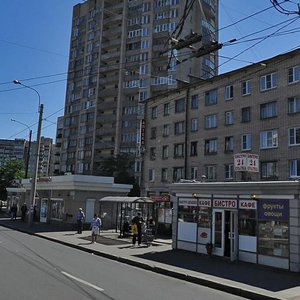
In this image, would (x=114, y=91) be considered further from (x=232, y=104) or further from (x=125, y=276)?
(x=125, y=276)

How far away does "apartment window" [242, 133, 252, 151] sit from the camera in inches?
1657

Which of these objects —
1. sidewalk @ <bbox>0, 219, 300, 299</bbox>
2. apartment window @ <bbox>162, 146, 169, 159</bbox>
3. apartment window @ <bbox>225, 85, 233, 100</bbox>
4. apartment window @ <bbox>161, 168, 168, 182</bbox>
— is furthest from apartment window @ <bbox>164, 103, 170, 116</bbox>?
A: sidewalk @ <bbox>0, 219, 300, 299</bbox>

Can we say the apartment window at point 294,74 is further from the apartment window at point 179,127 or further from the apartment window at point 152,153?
the apartment window at point 152,153

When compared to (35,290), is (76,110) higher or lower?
higher

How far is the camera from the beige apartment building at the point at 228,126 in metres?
38.6

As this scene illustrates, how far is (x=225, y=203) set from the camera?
18.3m

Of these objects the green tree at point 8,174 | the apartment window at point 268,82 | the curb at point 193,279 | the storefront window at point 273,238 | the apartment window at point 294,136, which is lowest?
the curb at point 193,279

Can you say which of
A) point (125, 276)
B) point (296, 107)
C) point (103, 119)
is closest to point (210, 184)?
point (125, 276)

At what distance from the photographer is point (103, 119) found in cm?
8806

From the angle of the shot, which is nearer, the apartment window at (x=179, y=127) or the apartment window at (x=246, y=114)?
the apartment window at (x=246, y=114)

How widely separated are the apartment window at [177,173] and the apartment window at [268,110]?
13345mm

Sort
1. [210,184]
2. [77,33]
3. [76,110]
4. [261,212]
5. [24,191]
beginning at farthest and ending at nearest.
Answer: [77,33] < [76,110] < [24,191] < [210,184] < [261,212]

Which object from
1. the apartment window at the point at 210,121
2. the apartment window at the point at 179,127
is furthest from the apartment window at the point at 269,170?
the apartment window at the point at 179,127

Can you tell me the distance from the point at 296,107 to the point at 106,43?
63071 millimetres
